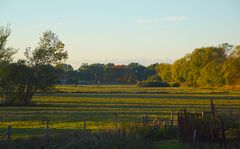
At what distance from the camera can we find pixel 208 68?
493 feet

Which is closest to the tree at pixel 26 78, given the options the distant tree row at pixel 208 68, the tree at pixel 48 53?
the tree at pixel 48 53

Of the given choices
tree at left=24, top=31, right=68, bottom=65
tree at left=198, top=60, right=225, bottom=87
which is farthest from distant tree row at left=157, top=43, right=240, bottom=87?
tree at left=24, top=31, right=68, bottom=65

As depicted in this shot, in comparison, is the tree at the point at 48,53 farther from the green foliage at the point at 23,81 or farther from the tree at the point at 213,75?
the tree at the point at 213,75

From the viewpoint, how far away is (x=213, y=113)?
26406 mm

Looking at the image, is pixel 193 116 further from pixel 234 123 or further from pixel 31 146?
Answer: pixel 31 146

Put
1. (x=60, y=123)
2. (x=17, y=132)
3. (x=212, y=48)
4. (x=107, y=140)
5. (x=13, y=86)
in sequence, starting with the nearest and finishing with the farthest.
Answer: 1. (x=107, y=140)
2. (x=17, y=132)
3. (x=60, y=123)
4. (x=13, y=86)
5. (x=212, y=48)

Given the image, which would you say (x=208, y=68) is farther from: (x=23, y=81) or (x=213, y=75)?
(x=23, y=81)

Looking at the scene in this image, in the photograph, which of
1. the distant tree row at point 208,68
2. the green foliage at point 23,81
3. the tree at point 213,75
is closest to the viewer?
the green foliage at point 23,81

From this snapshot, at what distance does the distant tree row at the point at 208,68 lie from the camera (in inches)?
5310

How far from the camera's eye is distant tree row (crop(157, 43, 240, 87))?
135m

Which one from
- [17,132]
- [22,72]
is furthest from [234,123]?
[22,72]

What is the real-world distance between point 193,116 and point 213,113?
1.64 meters

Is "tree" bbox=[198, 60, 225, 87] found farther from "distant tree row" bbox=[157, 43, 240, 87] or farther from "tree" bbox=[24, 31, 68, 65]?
"tree" bbox=[24, 31, 68, 65]

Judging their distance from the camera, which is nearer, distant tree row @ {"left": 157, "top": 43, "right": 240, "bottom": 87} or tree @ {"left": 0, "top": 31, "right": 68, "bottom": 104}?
tree @ {"left": 0, "top": 31, "right": 68, "bottom": 104}
